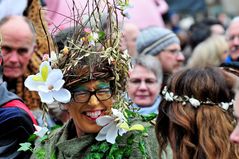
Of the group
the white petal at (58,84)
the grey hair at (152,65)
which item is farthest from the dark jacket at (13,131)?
the grey hair at (152,65)

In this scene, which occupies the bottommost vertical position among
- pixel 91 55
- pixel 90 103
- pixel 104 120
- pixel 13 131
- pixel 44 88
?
pixel 13 131

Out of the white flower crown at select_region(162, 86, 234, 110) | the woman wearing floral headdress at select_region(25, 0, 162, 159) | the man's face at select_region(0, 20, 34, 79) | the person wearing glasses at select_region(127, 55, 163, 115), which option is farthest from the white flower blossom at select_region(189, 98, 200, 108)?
the man's face at select_region(0, 20, 34, 79)

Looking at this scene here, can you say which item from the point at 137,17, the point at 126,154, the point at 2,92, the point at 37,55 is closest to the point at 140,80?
the point at 37,55

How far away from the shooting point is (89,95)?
4992 millimetres

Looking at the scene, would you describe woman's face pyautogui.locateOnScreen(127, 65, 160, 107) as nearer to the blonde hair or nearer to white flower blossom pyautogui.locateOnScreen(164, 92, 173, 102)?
the blonde hair

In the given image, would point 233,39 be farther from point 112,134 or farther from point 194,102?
point 112,134

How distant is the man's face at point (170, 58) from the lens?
8.84 meters

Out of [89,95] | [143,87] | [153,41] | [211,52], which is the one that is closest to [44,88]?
[89,95]

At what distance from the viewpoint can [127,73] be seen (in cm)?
511

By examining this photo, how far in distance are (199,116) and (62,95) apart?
2.68 ft

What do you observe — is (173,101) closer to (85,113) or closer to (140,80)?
(85,113)

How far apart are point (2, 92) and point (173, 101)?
1.29m

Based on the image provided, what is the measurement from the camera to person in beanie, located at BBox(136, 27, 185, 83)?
8.87 metres

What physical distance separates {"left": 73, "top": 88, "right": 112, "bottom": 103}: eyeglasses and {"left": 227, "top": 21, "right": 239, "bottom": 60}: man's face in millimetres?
4327
